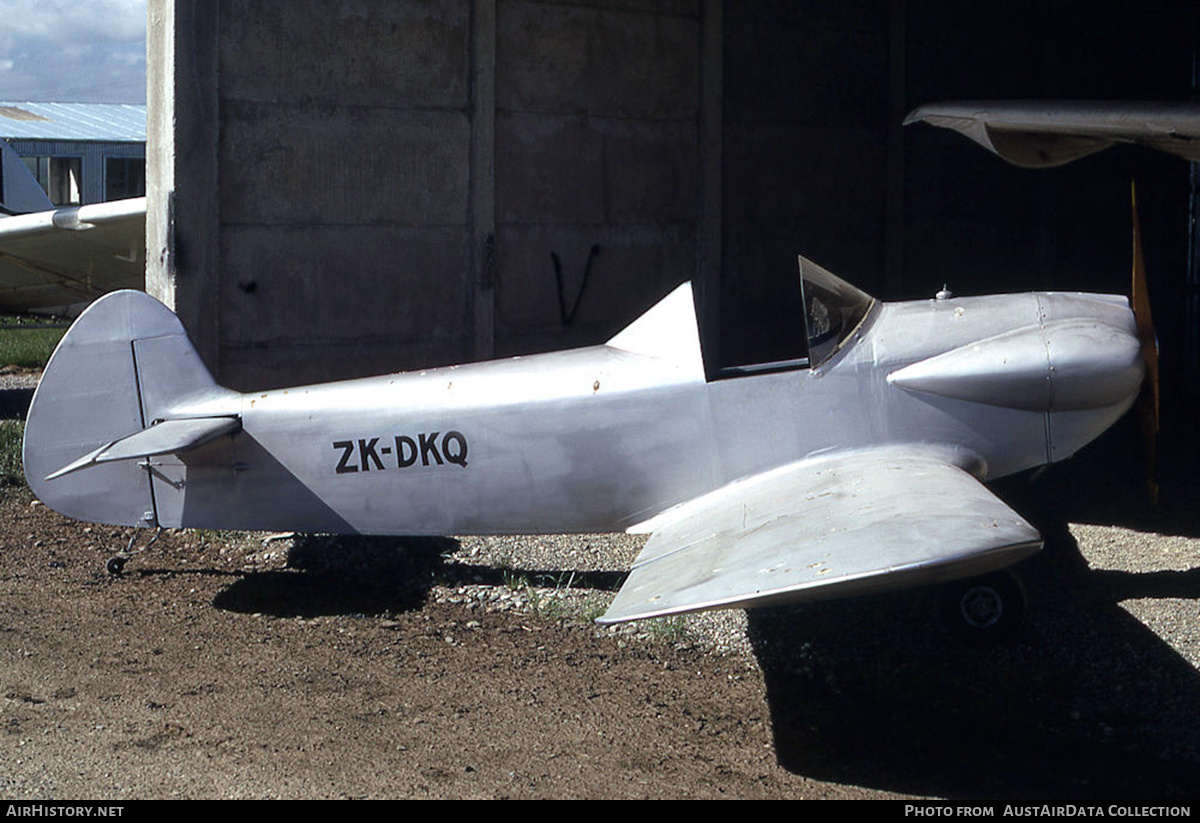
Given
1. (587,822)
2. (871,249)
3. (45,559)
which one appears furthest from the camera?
(871,249)

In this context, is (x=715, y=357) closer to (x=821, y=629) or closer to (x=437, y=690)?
(x=821, y=629)

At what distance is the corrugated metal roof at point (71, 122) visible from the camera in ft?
133

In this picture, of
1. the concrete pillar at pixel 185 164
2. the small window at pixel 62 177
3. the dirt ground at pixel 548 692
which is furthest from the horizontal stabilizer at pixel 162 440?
the small window at pixel 62 177

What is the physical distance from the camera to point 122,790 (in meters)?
3.96

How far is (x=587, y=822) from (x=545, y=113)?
6416 millimetres

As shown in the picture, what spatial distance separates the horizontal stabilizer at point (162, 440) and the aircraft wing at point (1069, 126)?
14.8 feet

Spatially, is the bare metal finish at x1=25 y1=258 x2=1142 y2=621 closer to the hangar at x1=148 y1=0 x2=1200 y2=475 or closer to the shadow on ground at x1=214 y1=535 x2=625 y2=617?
the shadow on ground at x1=214 y1=535 x2=625 y2=617

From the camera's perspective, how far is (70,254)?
12805 mm

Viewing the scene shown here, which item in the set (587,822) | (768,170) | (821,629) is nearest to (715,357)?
(768,170)

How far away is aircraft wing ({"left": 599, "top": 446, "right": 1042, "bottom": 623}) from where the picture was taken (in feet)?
13.0

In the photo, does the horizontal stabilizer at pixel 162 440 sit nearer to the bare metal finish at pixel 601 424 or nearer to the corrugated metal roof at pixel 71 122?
the bare metal finish at pixel 601 424

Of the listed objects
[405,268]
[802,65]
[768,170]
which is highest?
[802,65]

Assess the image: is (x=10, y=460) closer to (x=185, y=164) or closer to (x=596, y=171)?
(x=185, y=164)

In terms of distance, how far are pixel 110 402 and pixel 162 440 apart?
0.55m
